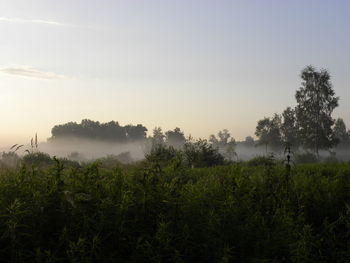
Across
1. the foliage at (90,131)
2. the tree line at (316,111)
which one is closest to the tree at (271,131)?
the tree line at (316,111)

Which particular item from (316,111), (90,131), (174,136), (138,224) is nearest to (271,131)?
(316,111)

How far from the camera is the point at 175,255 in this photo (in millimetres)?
4457

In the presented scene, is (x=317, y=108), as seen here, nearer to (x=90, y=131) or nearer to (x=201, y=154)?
(x=201, y=154)

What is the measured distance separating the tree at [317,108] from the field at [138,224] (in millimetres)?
63046

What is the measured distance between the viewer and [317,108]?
66375 millimetres

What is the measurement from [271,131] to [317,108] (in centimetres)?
3626

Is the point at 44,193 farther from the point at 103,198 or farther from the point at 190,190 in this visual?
the point at 190,190

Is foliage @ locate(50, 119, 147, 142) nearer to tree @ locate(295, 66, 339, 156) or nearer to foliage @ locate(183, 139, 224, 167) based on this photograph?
tree @ locate(295, 66, 339, 156)

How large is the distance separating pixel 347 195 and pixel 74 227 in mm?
5972

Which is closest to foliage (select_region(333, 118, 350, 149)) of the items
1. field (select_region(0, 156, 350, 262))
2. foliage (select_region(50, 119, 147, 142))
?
foliage (select_region(50, 119, 147, 142))

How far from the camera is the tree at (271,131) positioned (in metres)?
101

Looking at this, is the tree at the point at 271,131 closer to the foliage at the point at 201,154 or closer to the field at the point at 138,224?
the foliage at the point at 201,154

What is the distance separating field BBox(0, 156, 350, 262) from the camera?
437cm

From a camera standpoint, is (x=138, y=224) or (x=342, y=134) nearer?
(x=138, y=224)
